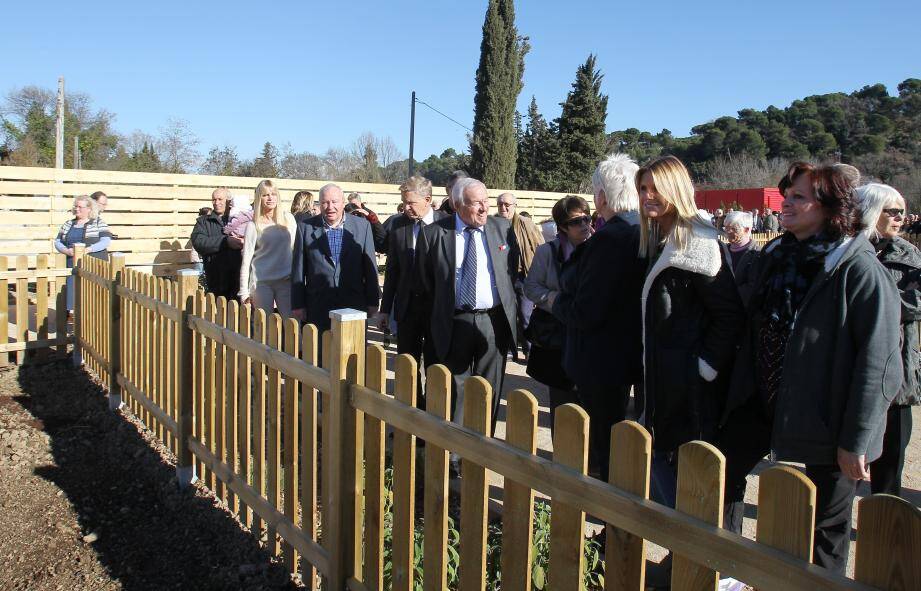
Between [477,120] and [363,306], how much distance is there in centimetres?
3285

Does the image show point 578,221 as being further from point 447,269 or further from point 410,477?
point 410,477

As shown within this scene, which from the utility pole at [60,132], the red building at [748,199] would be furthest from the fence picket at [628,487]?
the red building at [748,199]

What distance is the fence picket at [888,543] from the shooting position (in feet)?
3.65

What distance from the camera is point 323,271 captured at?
5.23 m

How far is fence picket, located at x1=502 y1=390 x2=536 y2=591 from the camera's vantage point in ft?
5.85

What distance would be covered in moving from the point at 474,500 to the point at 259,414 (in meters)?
1.73

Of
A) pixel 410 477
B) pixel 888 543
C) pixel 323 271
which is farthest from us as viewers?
pixel 323 271

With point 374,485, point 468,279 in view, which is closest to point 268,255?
point 468,279

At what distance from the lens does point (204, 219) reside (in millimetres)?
7684

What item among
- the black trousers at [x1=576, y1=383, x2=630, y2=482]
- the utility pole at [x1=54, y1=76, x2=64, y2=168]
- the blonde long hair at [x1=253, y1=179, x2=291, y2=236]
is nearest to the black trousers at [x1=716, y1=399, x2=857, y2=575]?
the black trousers at [x1=576, y1=383, x2=630, y2=482]

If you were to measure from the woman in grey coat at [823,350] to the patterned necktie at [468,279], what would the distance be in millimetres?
1755

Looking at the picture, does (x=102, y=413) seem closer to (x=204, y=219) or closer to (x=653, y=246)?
(x=204, y=219)

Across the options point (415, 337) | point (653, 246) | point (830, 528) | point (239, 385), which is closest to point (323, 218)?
point (415, 337)

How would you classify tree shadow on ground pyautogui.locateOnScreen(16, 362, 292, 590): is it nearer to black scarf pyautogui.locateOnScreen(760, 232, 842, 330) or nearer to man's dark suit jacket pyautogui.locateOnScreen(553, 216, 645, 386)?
man's dark suit jacket pyautogui.locateOnScreen(553, 216, 645, 386)
